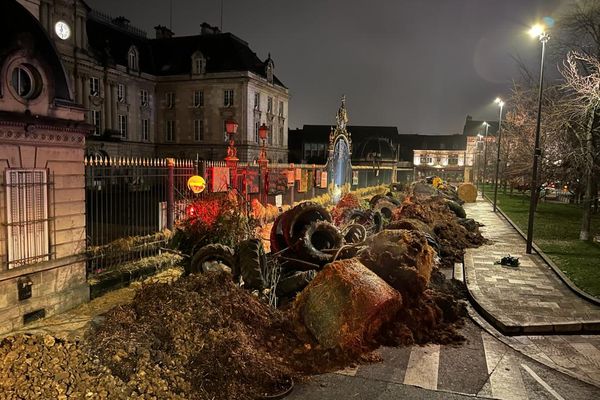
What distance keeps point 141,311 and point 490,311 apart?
666cm

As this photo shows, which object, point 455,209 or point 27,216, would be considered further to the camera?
point 455,209

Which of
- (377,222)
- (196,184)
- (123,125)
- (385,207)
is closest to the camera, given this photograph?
(196,184)

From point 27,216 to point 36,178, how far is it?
2.16 feet

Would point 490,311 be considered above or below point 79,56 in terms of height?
below

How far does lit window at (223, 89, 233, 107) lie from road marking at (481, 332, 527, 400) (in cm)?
4334

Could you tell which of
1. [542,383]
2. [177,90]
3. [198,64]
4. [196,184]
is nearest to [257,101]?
[198,64]

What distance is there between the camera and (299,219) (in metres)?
11.8

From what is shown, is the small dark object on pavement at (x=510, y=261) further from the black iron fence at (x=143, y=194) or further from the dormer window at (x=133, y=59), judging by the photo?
the dormer window at (x=133, y=59)

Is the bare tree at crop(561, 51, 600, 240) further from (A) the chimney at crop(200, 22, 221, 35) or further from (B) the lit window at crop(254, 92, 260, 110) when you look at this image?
(A) the chimney at crop(200, 22, 221, 35)

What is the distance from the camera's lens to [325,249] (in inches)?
436

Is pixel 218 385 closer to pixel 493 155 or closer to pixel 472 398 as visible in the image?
pixel 472 398

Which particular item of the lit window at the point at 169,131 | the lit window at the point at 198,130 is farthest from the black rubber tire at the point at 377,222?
the lit window at the point at 169,131

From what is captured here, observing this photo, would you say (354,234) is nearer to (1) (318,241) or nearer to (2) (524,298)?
(1) (318,241)

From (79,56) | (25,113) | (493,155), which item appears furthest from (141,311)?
(493,155)
